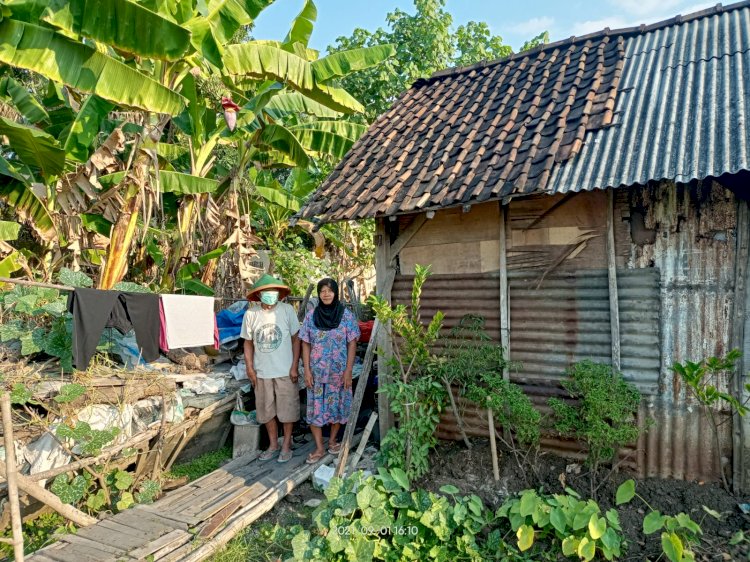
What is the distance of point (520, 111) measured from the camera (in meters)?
4.95

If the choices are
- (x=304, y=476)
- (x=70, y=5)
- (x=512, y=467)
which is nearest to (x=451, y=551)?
(x=512, y=467)

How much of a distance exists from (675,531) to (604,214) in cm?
250

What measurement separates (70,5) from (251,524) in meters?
5.67

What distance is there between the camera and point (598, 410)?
11.8 feet

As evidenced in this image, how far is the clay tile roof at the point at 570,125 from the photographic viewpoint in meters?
3.63

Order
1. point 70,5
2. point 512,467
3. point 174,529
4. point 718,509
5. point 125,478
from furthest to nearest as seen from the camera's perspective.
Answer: point 70,5
point 125,478
point 512,467
point 174,529
point 718,509

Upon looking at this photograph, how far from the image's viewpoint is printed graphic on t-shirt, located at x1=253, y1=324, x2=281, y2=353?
5215 mm

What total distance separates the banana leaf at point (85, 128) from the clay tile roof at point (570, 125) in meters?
3.33

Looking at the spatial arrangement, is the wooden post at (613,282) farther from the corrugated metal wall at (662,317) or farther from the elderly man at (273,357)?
the elderly man at (273,357)

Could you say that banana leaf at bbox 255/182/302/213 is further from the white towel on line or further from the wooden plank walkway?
the wooden plank walkway

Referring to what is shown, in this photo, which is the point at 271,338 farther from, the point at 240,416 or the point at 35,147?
the point at 35,147

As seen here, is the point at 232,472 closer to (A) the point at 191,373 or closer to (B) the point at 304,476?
(B) the point at 304,476

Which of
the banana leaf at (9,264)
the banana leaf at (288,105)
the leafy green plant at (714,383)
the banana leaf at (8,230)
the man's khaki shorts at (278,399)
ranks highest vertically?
the banana leaf at (288,105)

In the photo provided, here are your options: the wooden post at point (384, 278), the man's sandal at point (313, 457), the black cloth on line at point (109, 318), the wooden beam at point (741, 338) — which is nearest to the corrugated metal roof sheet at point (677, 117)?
the wooden beam at point (741, 338)
